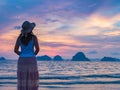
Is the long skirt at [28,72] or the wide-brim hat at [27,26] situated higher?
the wide-brim hat at [27,26]

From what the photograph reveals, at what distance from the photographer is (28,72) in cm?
701

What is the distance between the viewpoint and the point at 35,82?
23.2ft

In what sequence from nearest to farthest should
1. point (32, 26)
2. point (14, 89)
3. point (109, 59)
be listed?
point (32, 26) → point (14, 89) → point (109, 59)

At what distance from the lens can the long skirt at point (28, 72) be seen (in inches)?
275

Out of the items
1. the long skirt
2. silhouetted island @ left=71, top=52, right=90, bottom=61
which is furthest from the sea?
silhouetted island @ left=71, top=52, right=90, bottom=61

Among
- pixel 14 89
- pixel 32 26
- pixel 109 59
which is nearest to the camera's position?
pixel 32 26

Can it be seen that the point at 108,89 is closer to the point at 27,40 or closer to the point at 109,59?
the point at 27,40

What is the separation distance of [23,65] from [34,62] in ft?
0.77

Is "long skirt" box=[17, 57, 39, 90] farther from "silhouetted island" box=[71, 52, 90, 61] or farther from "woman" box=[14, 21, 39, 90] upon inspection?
"silhouetted island" box=[71, 52, 90, 61]

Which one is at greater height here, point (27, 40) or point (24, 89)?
point (27, 40)

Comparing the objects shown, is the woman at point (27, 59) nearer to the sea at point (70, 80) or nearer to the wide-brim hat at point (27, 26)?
the wide-brim hat at point (27, 26)

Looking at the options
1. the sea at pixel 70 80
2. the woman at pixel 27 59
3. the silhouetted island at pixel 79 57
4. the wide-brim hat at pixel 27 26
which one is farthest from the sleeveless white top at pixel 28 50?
the silhouetted island at pixel 79 57

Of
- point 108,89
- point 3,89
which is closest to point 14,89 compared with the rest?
point 3,89

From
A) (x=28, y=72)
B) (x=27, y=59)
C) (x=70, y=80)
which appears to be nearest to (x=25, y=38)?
(x=27, y=59)
